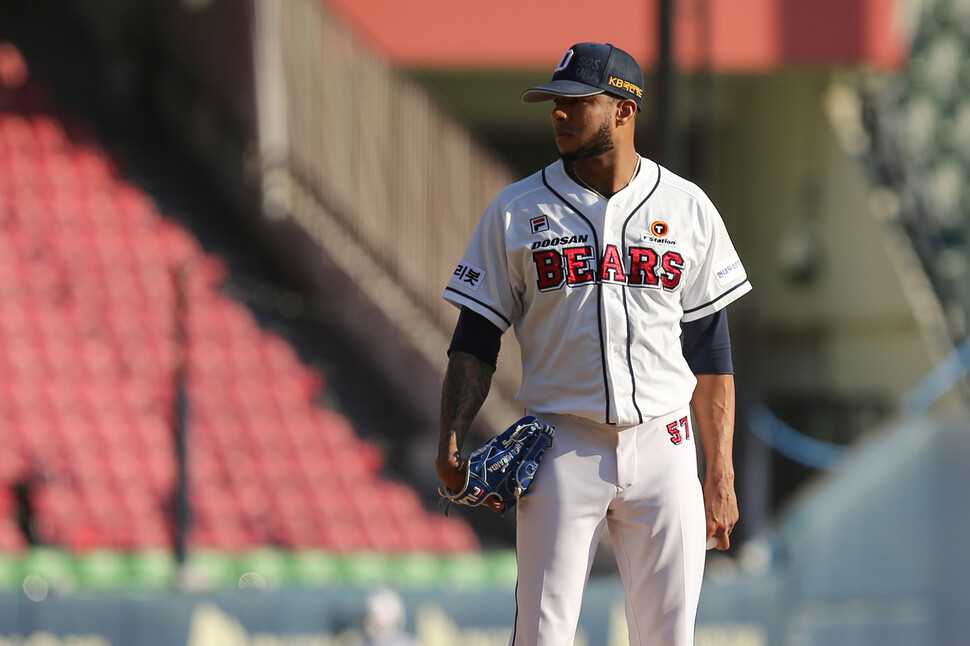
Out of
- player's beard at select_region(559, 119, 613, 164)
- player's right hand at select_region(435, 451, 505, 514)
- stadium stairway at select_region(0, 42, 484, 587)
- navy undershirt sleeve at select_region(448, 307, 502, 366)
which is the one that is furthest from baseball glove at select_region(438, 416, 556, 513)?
stadium stairway at select_region(0, 42, 484, 587)

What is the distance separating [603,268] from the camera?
3553mm

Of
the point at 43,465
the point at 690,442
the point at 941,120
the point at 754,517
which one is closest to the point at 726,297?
the point at 690,442

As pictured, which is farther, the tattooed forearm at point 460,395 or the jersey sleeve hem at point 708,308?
the jersey sleeve hem at point 708,308

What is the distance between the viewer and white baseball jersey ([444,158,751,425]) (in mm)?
3557

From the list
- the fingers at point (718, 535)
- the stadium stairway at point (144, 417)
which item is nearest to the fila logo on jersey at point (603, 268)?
the fingers at point (718, 535)

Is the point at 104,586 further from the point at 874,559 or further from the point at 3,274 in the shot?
the point at 874,559

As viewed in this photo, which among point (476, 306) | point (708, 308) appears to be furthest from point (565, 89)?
point (708, 308)

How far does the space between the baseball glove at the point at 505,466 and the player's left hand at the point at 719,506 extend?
1.50ft

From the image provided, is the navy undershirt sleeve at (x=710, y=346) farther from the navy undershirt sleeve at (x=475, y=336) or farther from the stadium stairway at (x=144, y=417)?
the stadium stairway at (x=144, y=417)

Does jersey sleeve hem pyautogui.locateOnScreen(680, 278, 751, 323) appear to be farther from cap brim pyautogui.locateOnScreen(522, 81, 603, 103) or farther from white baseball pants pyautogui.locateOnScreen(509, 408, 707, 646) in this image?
cap brim pyautogui.locateOnScreen(522, 81, 603, 103)

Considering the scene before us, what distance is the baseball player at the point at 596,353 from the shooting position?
A: 140 inches

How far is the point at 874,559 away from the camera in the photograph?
994 cm

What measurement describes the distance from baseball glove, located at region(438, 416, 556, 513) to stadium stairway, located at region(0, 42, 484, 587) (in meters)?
4.78

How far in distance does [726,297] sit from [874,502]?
263 inches
